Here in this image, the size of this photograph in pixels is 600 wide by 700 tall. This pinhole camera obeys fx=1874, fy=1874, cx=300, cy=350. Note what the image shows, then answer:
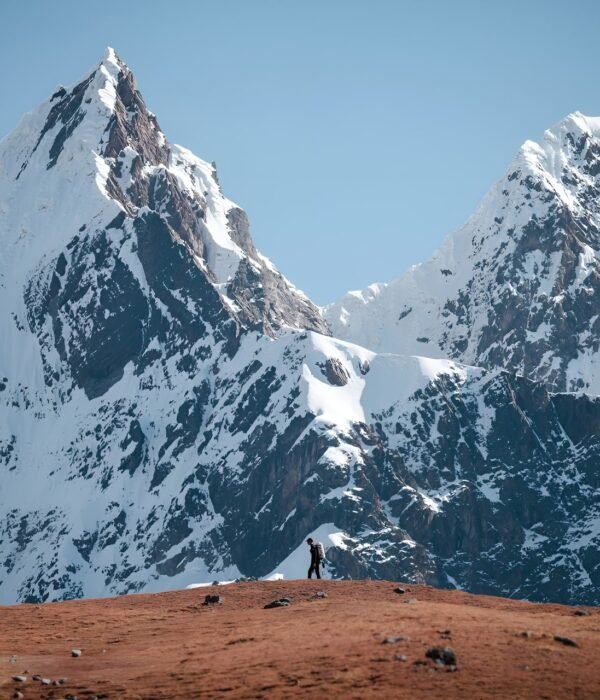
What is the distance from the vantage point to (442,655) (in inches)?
2825

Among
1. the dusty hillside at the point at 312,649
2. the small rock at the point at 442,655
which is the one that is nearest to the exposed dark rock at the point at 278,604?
the dusty hillside at the point at 312,649

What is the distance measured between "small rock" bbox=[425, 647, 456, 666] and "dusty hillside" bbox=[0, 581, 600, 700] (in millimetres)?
359

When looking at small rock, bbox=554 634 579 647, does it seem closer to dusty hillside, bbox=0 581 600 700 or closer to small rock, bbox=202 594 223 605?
dusty hillside, bbox=0 581 600 700

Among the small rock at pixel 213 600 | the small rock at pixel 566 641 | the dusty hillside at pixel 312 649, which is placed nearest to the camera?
the dusty hillside at pixel 312 649

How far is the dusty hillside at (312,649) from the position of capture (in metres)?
69.6

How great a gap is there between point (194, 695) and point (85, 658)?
10419mm

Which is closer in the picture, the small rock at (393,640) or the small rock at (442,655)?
the small rock at (442,655)

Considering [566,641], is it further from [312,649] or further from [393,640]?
[312,649]

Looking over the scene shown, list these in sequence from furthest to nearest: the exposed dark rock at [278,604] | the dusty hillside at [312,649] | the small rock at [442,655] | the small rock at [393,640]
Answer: the exposed dark rock at [278,604] → the small rock at [393,640] → the small rock at [442,655] → the dusty hillside at [312,649]

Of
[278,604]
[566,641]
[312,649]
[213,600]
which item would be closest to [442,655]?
[312,649]

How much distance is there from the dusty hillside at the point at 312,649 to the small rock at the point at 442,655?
1.18ft

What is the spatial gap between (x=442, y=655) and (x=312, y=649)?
6039mm

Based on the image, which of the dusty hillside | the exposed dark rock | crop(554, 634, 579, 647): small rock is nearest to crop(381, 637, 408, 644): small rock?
the dusty hillside

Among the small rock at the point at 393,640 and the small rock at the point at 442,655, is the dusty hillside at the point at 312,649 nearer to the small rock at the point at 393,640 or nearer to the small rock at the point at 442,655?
the small rock at the point at 393,640
